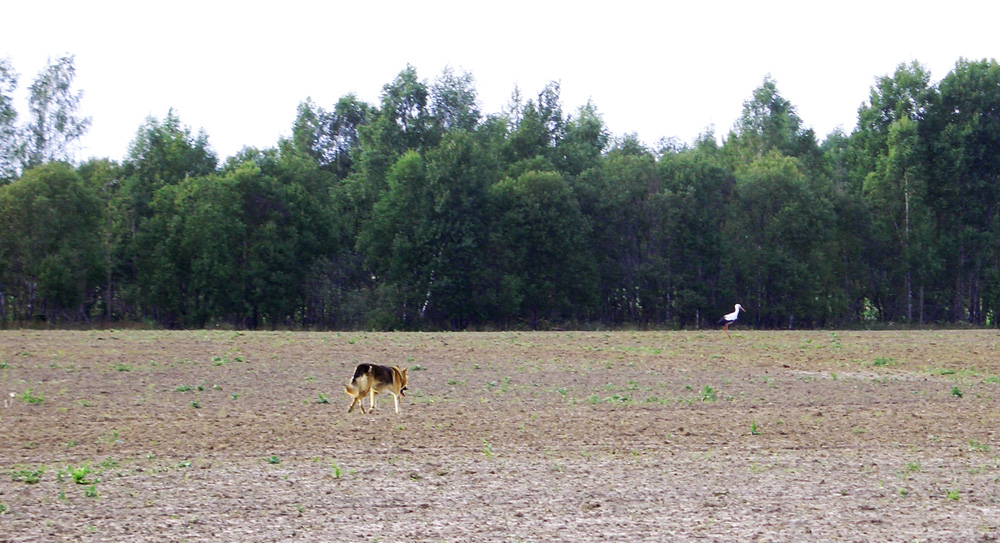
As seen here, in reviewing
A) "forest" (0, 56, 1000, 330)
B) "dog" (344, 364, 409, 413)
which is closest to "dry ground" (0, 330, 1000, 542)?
"dog" (344, 364, 409, 413)

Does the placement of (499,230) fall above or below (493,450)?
above

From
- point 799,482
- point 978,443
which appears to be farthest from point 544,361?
point 799,482

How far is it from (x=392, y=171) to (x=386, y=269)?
5462 millimetres

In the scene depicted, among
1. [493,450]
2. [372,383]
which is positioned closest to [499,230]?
[372,383]

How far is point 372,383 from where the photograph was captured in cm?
1611

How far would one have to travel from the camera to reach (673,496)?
10570 mm

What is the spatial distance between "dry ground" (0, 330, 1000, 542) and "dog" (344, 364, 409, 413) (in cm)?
38

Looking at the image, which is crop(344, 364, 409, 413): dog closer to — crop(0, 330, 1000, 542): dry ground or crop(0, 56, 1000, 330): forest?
crop(0, 330, 1000, 542): dry ground

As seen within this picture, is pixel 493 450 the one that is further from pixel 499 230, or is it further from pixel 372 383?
pixel 499 230

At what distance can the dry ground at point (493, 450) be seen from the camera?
9.34m

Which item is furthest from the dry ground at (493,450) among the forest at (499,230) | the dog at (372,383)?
the forest at (499,230)

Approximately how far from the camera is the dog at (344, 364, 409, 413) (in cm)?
1605

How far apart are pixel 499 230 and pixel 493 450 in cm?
3860

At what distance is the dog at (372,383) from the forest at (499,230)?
32287 millimetres
